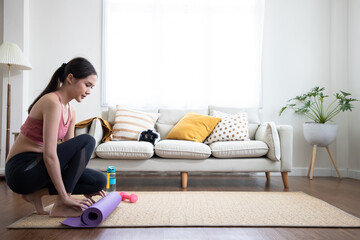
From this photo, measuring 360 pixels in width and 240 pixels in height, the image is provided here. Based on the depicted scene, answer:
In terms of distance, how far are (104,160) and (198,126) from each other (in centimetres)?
99

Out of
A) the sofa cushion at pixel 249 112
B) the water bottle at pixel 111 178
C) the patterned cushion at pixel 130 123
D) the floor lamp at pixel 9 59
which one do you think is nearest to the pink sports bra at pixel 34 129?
the water bottle at pixel 111 178

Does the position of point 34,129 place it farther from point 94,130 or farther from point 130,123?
point 130,123

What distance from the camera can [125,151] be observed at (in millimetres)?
2885

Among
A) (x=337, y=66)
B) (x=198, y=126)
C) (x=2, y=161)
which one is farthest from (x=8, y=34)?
(x=337, y=66)

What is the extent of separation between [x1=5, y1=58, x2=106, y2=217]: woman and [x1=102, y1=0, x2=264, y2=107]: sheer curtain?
227 cm

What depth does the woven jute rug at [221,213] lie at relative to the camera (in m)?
1.68

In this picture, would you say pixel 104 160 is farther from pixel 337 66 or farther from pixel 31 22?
pixel 337 66

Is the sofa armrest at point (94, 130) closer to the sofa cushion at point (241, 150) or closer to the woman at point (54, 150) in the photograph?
the sofa cushion at point (241, 150)

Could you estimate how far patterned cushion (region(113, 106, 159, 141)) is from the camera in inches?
129

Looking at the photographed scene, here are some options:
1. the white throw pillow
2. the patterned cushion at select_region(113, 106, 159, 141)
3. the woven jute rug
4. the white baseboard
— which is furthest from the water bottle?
the white baseboard

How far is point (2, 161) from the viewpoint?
3.71 meters

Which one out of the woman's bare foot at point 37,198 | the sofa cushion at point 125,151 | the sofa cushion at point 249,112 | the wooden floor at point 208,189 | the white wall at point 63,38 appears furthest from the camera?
the white wall at point 63,38

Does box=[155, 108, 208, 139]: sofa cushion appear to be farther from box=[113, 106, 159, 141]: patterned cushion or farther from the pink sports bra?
the pink sports bra

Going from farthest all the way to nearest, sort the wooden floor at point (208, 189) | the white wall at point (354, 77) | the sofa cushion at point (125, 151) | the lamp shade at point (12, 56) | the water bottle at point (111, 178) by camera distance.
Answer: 1. the white wall at point (354, 77)
2. the lamp shade at point (12, 56)
3. the sofa cushion at point (125, 151)
4. the water bottle at point (111, 178)
5. the wooden floor at point (208, 189)
